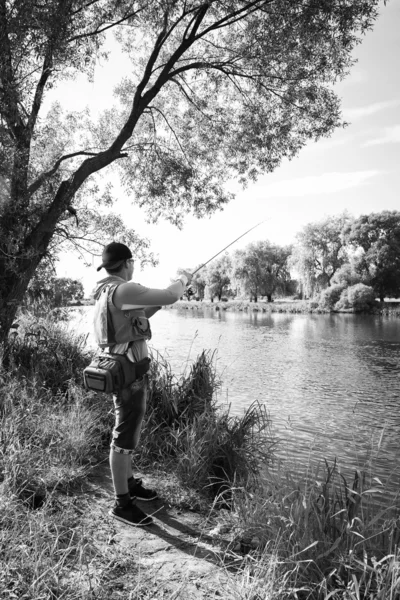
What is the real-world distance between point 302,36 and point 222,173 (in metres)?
3.87

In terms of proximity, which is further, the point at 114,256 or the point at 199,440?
the point at 199,440

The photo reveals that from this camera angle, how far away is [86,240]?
34.0 ft

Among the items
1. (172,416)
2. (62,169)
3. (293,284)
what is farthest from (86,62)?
(293,284)

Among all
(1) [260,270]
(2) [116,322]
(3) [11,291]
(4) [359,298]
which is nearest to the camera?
(2) [116,322]

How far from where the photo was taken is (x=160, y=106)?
11883 mm

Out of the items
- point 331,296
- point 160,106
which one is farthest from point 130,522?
point 331,296

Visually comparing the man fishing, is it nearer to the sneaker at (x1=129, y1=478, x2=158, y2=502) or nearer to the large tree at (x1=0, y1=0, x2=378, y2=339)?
the sneaker at (x1=129, y1=478, x2=158, y2=502)

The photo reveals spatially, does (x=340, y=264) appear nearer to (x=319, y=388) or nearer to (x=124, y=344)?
(x=319, y=388)

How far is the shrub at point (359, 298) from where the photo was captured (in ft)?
173

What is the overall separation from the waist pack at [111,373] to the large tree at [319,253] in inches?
2338

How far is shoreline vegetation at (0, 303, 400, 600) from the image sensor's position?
253 cm

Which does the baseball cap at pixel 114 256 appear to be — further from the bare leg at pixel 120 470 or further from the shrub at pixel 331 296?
the shrub at pixel 331 296

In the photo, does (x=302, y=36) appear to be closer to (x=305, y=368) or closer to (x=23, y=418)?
(x=23, y=418)

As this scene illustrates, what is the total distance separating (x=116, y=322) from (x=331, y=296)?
5452 centimetres
